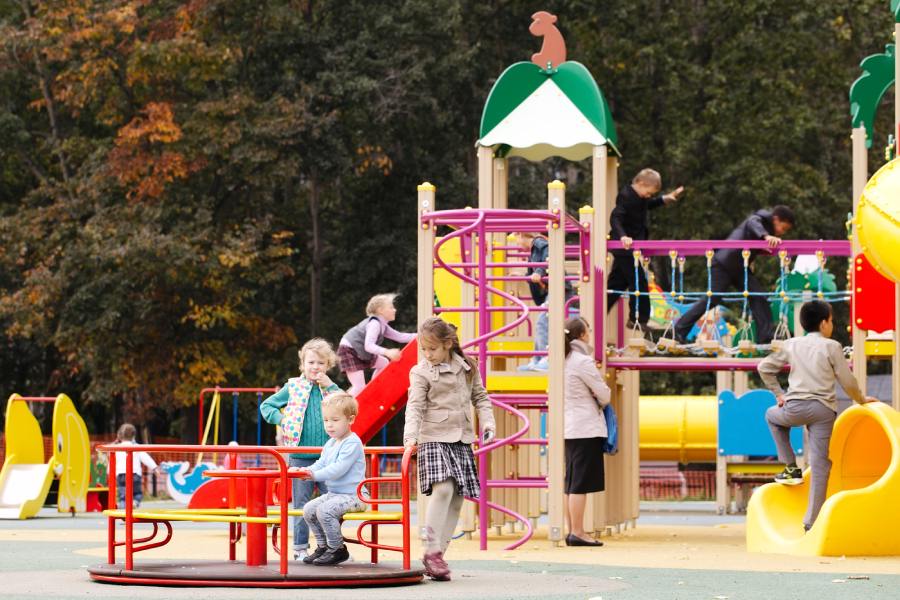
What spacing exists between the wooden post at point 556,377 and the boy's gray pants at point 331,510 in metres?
3.79

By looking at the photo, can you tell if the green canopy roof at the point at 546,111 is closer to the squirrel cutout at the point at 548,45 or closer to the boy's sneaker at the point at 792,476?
the squirrel cutout at the point at 548,45

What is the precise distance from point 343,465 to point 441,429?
686 millimetres

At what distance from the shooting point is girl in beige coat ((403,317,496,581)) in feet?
32.2

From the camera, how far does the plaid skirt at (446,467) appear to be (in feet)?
32.3

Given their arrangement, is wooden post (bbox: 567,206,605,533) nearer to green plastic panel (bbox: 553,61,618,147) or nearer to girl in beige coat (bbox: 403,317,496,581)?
green plastic panel (bbox: 553,61,618,147)

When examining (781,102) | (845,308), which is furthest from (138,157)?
(845,308)

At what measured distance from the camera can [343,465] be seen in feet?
31.3

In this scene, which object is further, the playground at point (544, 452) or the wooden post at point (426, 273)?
the wooden post at point (426, 273)

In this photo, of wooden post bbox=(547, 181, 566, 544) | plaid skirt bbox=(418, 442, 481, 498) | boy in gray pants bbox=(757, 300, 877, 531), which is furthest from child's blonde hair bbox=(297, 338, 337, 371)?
boy in gray pants bbox=(757, 300, 877, 531)

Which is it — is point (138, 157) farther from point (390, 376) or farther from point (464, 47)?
point (390, 376)

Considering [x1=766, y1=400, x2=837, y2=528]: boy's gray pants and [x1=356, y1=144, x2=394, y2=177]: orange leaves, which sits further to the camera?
[x1=356, y1=144, x2=394, y2=177]: orange leaves

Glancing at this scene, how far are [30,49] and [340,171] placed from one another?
6557 millimetres

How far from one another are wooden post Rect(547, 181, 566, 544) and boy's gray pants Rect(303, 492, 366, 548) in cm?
379

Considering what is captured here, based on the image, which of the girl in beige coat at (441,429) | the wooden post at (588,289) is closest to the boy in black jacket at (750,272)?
the wooden post at (588,289)
